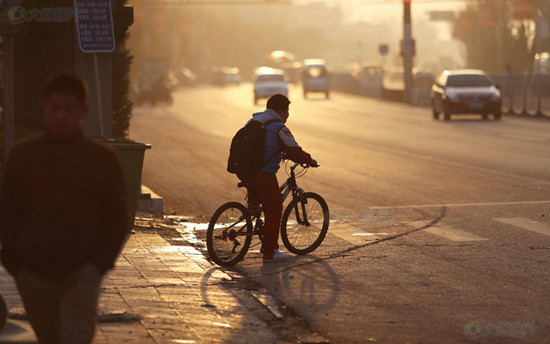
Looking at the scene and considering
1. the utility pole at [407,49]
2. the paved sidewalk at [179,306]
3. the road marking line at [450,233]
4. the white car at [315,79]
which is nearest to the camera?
the paved sidewalk at [179,306]

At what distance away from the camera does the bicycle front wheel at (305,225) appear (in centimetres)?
1138

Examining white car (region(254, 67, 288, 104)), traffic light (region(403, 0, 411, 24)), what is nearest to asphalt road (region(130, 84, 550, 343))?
traffic light (region(403, 0, 411, 24))

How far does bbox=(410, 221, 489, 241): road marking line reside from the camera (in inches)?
482

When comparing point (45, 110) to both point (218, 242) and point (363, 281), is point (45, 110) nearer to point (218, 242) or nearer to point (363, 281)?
point (363, 281)

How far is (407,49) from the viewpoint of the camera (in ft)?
189

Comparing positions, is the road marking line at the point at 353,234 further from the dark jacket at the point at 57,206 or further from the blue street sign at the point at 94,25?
the dark jacket at the point at 57,206

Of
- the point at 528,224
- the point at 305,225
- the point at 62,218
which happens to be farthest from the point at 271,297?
the point at 528,224

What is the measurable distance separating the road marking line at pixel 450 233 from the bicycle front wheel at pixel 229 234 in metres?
2.44

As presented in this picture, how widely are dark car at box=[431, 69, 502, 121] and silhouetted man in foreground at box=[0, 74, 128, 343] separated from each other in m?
33.4

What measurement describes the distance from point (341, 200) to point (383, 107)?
35387mm

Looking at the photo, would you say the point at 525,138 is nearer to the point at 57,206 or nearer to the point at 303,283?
the point at 303,283

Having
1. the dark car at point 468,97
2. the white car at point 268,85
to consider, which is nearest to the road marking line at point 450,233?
the dark car at point 468,97

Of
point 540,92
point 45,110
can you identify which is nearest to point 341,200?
point 45,110

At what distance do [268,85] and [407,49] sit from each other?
6.88m
